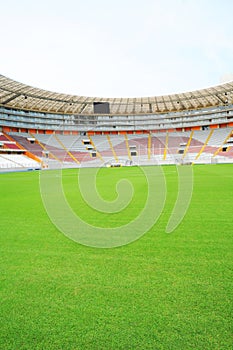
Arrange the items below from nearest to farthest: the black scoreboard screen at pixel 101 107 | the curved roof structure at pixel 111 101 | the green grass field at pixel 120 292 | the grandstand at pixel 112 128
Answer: the green grass field at pixel 120 292, the grandstand at pixel 112 128, the curved roof structure at pixel 111 101, the black scoreboard screen at pixel 101 107

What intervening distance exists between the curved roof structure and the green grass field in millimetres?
50415

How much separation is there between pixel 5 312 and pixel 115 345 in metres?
1.15

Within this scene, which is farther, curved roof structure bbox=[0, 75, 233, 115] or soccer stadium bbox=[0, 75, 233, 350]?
curved roof structure bbox=[0, 75, 233, 115]

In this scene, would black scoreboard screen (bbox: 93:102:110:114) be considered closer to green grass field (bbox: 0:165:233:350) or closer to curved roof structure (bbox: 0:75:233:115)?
curved roof structure (bbox: 0:75:233:115)

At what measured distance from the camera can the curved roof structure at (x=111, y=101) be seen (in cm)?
5238

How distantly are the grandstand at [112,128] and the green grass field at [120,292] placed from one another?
4155 centimetres

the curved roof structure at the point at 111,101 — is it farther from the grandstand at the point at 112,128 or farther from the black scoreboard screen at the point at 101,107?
the black scoreboard screen at the point at 101,107

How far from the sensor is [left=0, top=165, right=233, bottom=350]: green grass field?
2061 mm

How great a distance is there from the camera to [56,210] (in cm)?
731

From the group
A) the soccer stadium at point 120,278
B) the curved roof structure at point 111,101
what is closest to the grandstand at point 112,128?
the curved roof structure at point 111,101

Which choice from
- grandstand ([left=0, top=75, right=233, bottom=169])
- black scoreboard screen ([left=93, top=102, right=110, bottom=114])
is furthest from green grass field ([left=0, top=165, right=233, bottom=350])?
black scoreboard screen ([left=93, top=102, right=110, bottom=114])

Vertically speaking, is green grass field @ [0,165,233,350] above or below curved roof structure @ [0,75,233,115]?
below

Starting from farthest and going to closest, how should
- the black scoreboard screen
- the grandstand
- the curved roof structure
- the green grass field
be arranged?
the black scoreboard screen, the curved roof structure, the grandstand, the green grass field

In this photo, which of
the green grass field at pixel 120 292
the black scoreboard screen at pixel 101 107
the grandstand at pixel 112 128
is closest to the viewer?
the green grass field at pixel 120 292
